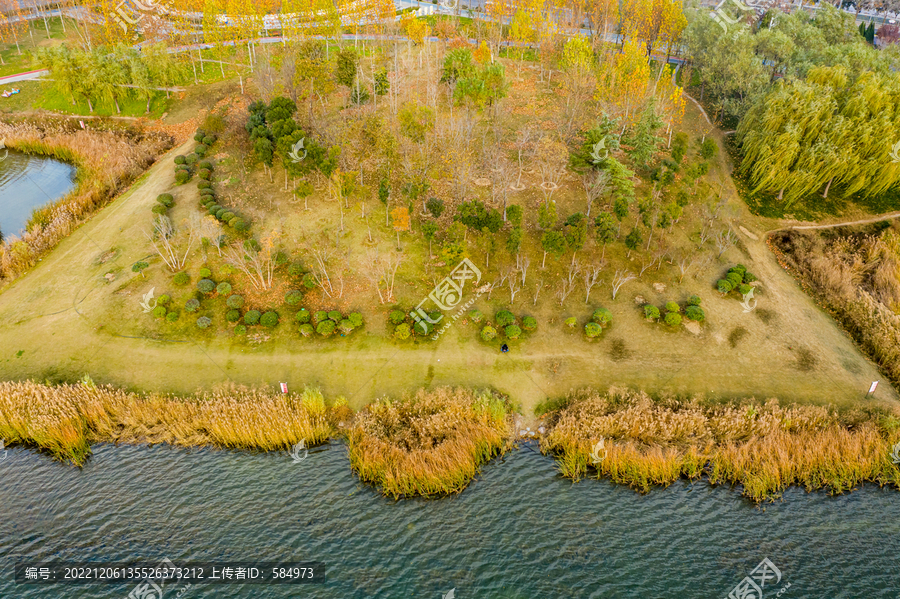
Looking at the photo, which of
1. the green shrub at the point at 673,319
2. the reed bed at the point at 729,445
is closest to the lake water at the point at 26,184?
the reed bed at the point at 729,445

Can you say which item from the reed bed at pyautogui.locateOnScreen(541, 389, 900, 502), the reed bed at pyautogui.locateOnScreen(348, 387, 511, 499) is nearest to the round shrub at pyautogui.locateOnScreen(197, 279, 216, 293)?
the reed bed at pyautogui.locateOnScreen(348, 387, 511, 499)

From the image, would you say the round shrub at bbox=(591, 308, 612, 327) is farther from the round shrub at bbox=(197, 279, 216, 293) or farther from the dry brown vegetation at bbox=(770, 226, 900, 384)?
the round shrub at bbox=(197, 279, 216, 293)

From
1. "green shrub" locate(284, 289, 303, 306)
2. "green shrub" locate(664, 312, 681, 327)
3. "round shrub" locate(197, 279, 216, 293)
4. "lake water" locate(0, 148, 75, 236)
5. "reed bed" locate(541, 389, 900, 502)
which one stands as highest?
"lake water" locate(0, 148, 75, 236)

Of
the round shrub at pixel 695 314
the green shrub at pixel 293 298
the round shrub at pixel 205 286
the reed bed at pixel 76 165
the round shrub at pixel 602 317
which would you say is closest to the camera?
the round shrub at pixel 602 317

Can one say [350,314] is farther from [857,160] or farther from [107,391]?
[857,160]

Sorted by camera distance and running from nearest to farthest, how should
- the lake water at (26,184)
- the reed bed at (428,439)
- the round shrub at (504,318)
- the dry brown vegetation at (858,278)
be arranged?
the reed bed at (428,439), the dry brown vegetation at (858,278), the round shrub at (504,318), the lake water at (26,184)

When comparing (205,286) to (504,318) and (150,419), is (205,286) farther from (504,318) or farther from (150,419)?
(504,318)

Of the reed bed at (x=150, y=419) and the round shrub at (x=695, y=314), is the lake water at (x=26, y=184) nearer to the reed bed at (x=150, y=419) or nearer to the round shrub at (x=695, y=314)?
the reed bed at (x=150, y=419)

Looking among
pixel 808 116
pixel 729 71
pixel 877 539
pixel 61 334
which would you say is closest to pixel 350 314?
pixel 61 334
